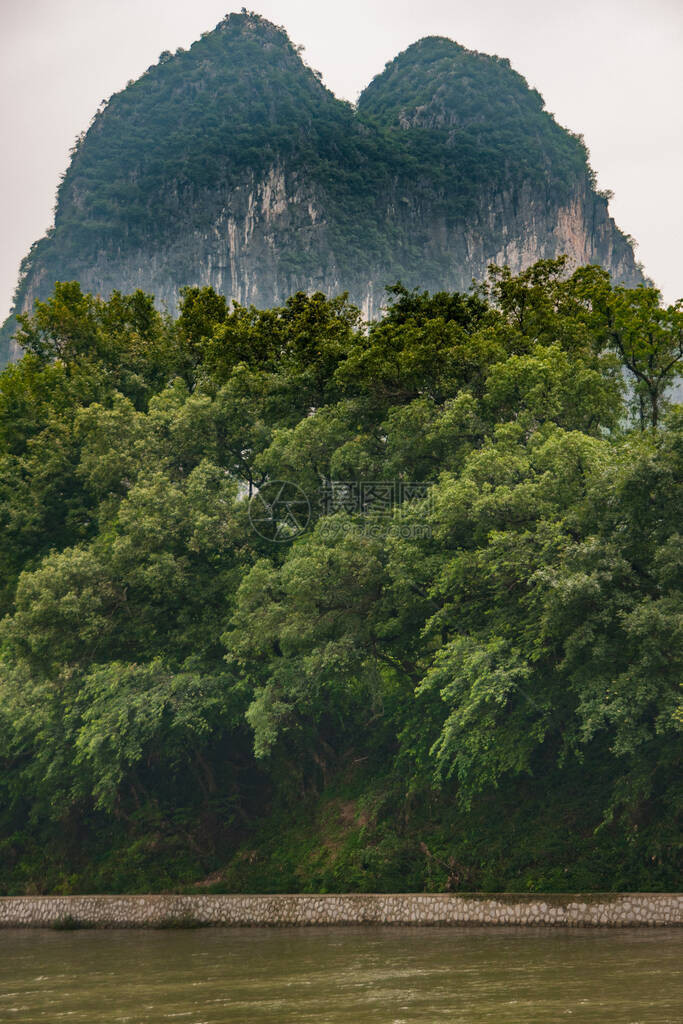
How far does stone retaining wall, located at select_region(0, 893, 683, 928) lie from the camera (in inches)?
724

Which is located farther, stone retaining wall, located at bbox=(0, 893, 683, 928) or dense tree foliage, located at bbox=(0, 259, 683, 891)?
→ dense tree foliage, located at bbox=(0, 259, 683, 891)

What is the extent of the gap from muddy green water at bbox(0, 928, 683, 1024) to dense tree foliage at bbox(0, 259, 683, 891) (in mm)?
3420

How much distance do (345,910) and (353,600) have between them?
6.22 meters

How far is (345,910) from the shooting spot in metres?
21.4

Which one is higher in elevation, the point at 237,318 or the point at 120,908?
the point at 237,318

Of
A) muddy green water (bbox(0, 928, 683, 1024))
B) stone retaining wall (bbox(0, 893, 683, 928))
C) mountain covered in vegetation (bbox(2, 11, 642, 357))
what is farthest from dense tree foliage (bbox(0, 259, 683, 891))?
mountain covered in vegetation (bbox(2, 11, 642, 357))

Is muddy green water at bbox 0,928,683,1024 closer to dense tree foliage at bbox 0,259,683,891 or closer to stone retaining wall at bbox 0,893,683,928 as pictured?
stone retaining wall at bbox 0,893,683,928

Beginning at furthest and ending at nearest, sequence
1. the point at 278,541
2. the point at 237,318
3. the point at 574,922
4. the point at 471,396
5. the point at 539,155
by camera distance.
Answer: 1. the point at 539,155
2. the point at 237,318
3. the point at 278,541
4. the point at 471,396
5. the point at 574,922

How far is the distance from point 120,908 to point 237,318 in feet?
48.7

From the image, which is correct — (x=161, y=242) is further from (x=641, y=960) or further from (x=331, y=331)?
(x=641, y=960)

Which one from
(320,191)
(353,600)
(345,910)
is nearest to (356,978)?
(345,910)

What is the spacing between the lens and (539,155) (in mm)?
162125

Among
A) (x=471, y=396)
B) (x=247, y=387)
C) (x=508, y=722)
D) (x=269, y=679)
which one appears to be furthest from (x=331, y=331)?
(x=508, y=722)

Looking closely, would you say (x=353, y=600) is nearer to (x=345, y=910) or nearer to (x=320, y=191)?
(x=345, y=910)
